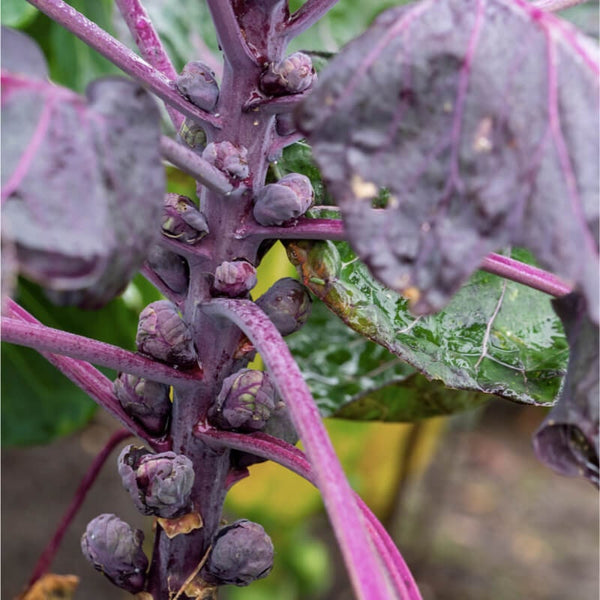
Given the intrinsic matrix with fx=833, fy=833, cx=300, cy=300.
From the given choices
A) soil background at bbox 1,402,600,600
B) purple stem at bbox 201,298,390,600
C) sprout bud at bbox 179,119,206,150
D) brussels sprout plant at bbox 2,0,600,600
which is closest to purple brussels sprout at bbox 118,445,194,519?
brussels sprout plant at bbox 2,0,600,600

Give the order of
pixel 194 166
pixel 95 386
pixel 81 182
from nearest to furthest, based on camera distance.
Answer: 1. pixel 81 182
2. pixel 194 166
3. pixel 95 386

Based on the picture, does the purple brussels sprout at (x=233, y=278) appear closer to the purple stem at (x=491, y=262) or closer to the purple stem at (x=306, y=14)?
the purple stem at (x=491, y=262)

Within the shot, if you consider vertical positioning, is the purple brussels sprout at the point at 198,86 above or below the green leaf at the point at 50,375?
above

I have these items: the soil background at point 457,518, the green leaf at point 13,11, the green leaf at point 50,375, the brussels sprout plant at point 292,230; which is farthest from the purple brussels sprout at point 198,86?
the soil background at point 457,518

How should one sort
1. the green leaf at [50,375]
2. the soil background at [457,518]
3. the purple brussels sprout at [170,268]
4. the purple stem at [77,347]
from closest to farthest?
1. the purple stem at [77,347]
2. the purple brussels sprout at [170,268]
3. the green leaf at [50,375]
4. the soil background at [457,518]

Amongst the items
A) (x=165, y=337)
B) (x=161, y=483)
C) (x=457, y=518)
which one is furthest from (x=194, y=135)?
(x=457, y=518)

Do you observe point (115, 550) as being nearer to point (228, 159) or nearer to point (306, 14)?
point (228, 159)

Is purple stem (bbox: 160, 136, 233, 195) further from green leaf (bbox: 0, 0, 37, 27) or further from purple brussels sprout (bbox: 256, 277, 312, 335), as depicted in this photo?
green leaf (bbox: 0, 0, 37, 27)
